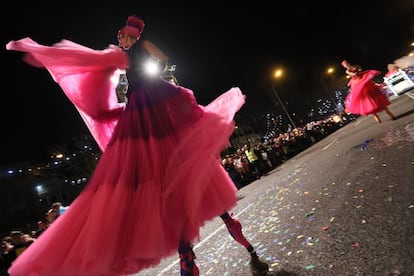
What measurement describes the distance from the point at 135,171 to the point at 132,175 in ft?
0.15

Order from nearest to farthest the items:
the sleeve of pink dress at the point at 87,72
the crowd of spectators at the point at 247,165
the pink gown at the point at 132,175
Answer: the pink gown at the point at 132,175 → the sleeve of pink dress at the point at 87,72 → the crowd of spectators at the point at 247,165

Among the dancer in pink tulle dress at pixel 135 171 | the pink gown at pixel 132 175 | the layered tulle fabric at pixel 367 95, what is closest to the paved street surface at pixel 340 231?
the dancer in pink tulle dress at pixel 135 171

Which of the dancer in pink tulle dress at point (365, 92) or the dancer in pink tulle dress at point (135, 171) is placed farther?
the dancer in pink tulle dress at point (365, 92)

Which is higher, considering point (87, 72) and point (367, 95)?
point (87, 72)

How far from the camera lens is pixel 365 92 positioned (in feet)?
32.6

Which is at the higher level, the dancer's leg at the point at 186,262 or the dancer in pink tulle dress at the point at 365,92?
the dancer in pink tulle dress at the point at 365,92

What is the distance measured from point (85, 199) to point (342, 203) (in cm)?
313

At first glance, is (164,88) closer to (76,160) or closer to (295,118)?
(76,160)

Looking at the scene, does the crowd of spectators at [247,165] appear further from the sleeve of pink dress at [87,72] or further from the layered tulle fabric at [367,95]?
the layered tulle fabric at [367,95]

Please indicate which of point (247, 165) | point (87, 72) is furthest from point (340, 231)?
point (247, 165)

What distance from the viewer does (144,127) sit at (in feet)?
7.94

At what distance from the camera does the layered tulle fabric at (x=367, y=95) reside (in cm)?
973


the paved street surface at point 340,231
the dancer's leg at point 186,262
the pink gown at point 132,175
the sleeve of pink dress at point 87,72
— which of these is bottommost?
the paved street surface at point 340,231

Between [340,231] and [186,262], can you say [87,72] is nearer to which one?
[186,262]
